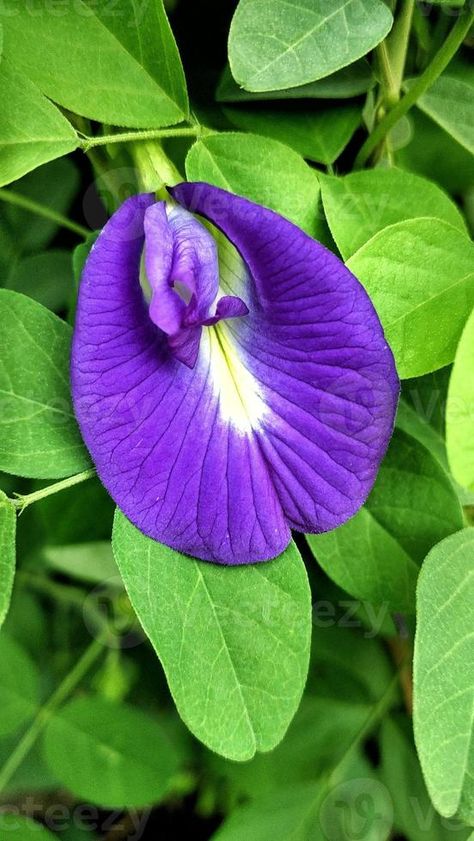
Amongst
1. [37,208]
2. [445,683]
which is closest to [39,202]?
[37,208]

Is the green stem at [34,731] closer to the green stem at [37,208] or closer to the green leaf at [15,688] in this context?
the green leaf at [15,688]

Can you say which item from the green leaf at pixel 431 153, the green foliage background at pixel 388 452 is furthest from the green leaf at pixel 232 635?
the green leaf at pixel 431 153

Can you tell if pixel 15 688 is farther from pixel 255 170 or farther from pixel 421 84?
pixel 421 84

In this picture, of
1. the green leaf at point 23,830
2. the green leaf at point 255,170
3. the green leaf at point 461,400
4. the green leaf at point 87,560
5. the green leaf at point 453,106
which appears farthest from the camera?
the green leaf at point 87,560

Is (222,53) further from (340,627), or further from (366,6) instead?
(340,627)

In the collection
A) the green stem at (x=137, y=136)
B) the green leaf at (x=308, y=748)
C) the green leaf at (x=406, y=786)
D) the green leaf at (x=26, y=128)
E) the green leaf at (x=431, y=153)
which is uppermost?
the green leaf at (x=26, y=128)

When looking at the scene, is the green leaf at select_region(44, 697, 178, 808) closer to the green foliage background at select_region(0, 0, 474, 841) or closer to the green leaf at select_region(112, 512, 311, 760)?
the green foliage background at select_region(0, 0, 474, 841)

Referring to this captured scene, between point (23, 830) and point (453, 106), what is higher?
point (453, 106)

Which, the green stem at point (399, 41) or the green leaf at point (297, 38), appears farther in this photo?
the green stem at point (399, 41)

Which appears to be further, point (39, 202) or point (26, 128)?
point (39, 202)

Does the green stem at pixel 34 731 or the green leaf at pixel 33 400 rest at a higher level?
the green leaf at pixel 33 400
